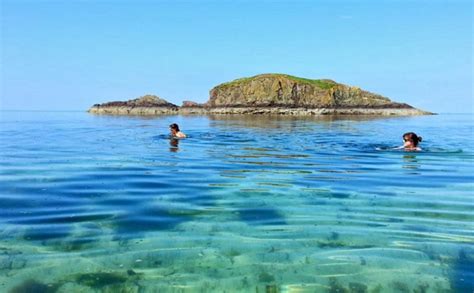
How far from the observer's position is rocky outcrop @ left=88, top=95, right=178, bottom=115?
4796 inches

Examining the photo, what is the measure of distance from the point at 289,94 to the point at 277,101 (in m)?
5.74

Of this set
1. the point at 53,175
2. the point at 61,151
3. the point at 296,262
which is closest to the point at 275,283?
the point at 296,262

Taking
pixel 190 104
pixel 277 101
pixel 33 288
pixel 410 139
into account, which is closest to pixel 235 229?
pixel 33 288

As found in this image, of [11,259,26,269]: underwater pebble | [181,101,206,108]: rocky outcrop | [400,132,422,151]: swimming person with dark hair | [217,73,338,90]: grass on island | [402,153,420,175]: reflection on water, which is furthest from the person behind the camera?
[217,73,338,90]: grass on island

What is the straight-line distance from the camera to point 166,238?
6469 mm

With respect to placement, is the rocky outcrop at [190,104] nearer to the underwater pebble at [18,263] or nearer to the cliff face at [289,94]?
the cliff face at [289,94]

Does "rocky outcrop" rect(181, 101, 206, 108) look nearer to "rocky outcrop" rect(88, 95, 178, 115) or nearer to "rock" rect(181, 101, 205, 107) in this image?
"rock" rect(181, 101, 205, 107)

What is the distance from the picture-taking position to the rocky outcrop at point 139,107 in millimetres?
121812

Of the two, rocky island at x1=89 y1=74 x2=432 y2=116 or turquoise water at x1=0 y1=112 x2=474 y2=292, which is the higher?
rocky island at x1=89 y1=74 x2=432 y2=116

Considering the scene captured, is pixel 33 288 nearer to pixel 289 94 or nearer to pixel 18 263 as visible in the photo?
pixel 18 263

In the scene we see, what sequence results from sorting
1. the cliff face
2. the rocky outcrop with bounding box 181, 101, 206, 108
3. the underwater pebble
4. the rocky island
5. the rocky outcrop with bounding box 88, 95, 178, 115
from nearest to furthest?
the underwater pebble → the rocky outcrop with bounding box 88, 95, 178, 115 → the rocky island → the rocky outcrop with bounding box 181, 101, 206, 108 → the cliff face

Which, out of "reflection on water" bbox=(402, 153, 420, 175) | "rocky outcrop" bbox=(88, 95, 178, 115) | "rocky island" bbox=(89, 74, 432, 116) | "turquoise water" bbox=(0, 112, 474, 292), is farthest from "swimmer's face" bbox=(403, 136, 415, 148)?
"rocky outcrop" bbox=(88, 95, 178, 115)

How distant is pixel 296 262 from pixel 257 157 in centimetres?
1132

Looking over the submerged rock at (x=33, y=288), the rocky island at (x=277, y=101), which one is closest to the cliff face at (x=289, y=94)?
the rocky island at (x=277, y=101)
